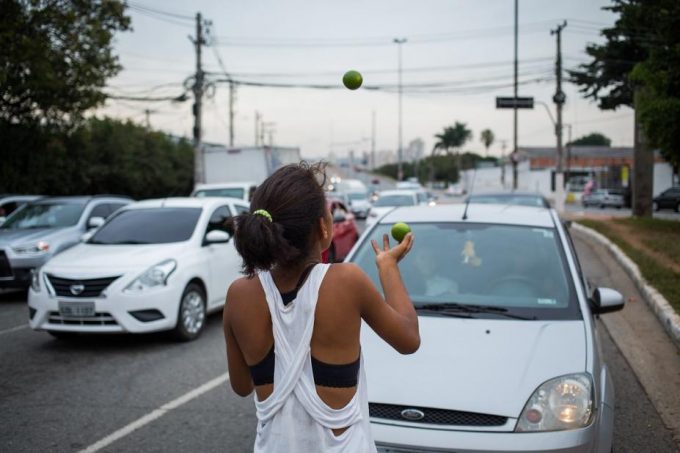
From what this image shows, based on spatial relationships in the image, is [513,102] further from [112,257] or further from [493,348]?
[493,348]

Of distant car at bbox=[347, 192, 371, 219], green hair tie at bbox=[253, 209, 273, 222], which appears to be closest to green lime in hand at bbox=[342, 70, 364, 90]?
green hair tie at bbox=[253, 209, 273, 222]

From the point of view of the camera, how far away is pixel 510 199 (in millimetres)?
12250

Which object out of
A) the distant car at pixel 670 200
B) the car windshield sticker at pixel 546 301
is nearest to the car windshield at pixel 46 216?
the car windshield sticker at pixel 546 301

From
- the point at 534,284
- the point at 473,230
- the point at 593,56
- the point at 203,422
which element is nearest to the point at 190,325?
the point at 203,422

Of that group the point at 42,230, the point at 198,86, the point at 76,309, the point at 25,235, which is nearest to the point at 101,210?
the point at 42,230

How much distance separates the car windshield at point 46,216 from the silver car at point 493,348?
8.51 metres

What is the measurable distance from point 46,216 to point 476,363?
1040 centimetres

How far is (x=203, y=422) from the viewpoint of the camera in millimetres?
4684

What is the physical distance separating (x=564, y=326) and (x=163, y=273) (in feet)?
15.5

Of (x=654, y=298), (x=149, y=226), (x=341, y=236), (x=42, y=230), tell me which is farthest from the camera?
(x=341, y=236)

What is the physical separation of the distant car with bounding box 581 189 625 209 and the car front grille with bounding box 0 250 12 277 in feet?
139

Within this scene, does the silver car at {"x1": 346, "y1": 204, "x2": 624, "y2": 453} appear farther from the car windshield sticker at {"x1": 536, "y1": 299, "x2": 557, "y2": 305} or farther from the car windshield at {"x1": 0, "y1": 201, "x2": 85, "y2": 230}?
the car windshield at {"x1": 0, "y1": 201, "x2": 85, "y2": 230}

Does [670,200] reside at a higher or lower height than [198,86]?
lower

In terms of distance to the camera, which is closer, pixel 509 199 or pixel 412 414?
pixel 412 414
